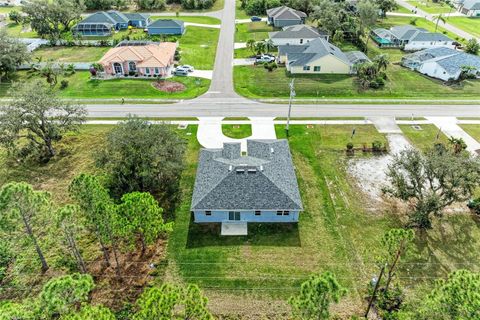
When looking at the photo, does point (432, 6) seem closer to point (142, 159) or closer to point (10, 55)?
point (142, 159)

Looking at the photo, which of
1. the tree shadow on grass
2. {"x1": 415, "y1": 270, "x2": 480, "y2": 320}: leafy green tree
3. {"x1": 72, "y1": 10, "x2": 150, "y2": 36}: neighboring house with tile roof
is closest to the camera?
{"x1": 415, "y1": 270, "x2": 480, "y2": 320}: leafy green tree

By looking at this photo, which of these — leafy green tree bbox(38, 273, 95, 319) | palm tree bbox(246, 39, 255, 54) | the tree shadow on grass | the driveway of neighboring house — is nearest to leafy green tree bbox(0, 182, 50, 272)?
leafy green tree bbox(38, 273, 95, 319)

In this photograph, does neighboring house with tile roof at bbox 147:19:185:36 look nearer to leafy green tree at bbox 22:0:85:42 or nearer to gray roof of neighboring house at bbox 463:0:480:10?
leafy green tree at bbox 22:0:85:42

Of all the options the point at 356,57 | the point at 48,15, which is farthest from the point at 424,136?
the point at 48,15

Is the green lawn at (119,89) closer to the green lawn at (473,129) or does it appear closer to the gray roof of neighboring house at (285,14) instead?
the gray roof of neighboring house at (285,14)

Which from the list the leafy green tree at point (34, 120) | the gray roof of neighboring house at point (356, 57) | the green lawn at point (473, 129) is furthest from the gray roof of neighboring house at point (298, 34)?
the leafy green tree at point (34, 120)

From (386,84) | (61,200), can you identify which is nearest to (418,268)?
(61,200)
